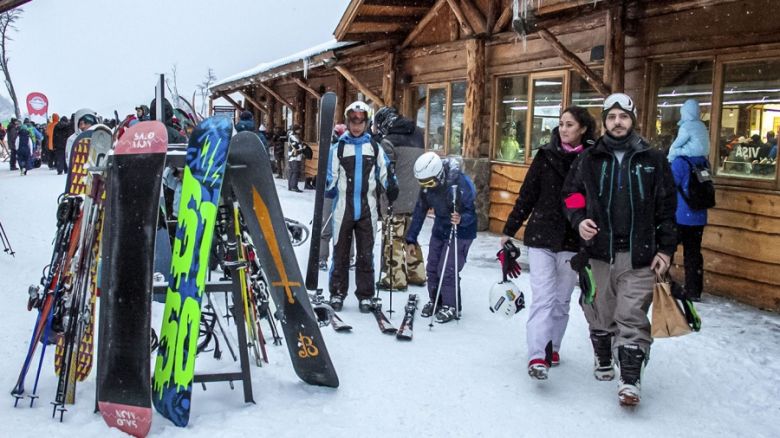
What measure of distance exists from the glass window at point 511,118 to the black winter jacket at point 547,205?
575 centimetres

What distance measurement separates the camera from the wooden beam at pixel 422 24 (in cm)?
1127

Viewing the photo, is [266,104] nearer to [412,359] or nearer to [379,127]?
[379,127]

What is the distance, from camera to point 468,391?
4.20m

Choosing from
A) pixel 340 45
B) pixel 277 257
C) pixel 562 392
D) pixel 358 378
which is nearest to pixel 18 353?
pixel 277 257

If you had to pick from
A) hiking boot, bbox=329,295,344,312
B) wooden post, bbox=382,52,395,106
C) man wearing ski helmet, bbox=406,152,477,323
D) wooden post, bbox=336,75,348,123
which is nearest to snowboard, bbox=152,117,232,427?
man wearing ski helmet, bbox=406,152,477,323

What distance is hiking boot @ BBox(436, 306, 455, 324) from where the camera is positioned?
18.9 ft

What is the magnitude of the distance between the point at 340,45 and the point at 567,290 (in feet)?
31.1

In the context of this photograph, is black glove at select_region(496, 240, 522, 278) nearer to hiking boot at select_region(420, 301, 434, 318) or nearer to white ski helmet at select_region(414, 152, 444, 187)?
white ski helmet at select_region(414, 152, 444, 187)

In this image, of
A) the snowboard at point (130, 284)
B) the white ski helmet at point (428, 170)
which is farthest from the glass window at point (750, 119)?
the snowboard at point (130, 284)

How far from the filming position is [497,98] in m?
10.7

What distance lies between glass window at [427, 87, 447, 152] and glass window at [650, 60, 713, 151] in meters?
4.87

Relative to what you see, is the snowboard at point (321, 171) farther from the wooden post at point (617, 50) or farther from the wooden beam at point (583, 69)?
the wooden post at point (617, 50)

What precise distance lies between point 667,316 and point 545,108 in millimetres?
6464

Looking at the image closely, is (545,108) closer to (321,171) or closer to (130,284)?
(321,171)
